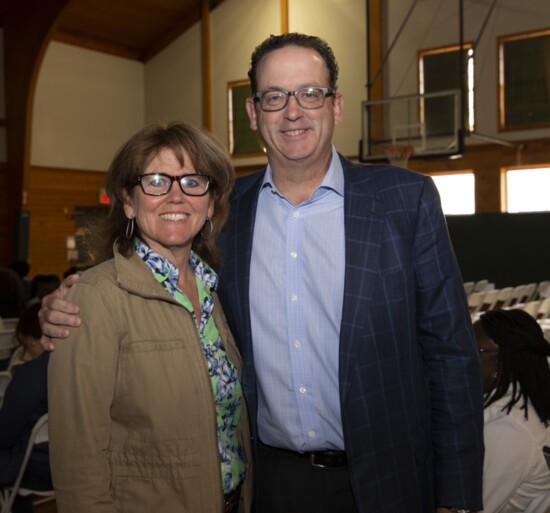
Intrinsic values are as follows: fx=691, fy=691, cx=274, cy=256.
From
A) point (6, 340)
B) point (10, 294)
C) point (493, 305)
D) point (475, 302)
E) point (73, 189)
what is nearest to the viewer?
point (6, 340)

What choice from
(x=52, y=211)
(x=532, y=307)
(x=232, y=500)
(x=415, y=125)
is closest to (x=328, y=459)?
(x=232, y=500)

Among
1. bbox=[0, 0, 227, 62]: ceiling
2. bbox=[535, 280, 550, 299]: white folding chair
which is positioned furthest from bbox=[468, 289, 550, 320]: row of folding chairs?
bbox=[0, 0, 227, 62]: ceiling

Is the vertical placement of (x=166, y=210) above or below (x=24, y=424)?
above

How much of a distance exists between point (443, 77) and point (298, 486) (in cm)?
1293

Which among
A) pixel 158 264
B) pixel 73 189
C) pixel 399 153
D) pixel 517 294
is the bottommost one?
pixel 517 294

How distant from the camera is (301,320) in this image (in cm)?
180

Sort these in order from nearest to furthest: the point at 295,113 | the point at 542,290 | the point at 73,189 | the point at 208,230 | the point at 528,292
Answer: the point at 295,113 → the point at 208,230 → the point at 528,292 → the point at 542,290 → the point at 73,189

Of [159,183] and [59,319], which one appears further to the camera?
[159,183]

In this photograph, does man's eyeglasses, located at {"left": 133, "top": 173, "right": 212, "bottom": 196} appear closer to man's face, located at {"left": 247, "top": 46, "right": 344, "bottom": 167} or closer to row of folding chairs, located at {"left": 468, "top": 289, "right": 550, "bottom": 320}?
man's face, located at {"left": 247, "top": 46, "right": 344, "bottom": 167}

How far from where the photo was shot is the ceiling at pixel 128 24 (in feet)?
50.5

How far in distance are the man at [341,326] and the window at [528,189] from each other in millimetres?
11901

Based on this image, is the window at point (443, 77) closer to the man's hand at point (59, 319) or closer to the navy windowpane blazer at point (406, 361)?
the navy windowpane blazer at point (406, 361)

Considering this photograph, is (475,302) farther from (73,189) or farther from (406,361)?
(73,189)

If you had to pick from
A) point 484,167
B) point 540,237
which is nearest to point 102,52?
point 484,167
